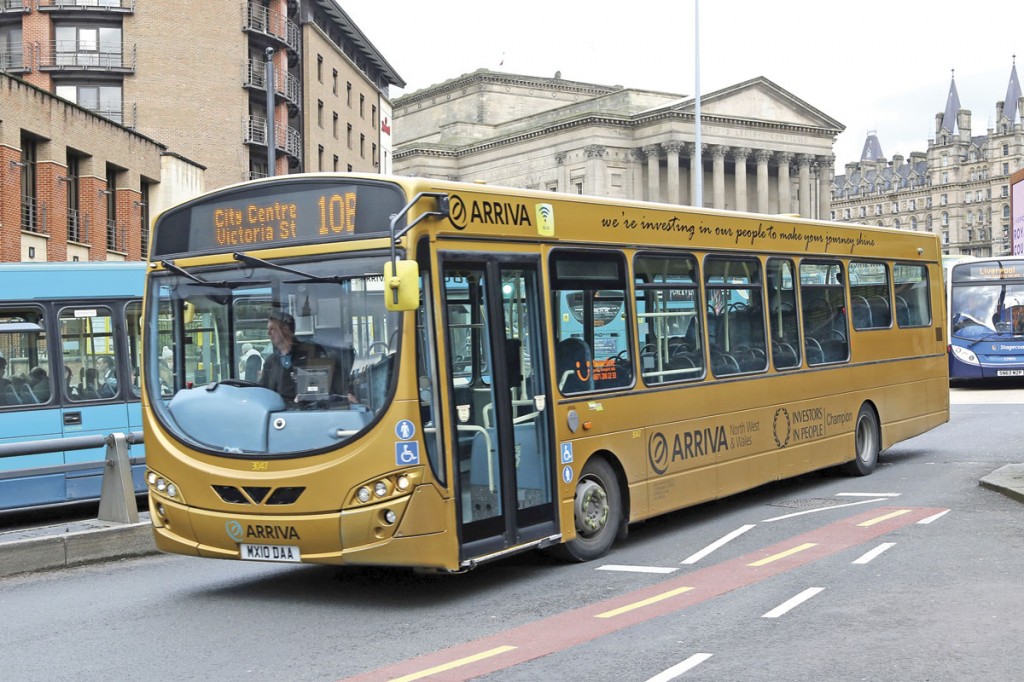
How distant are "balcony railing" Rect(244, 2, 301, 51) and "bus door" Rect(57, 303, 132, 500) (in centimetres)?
4662

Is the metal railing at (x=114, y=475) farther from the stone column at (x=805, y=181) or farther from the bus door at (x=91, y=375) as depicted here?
the stone column at (x=805, y=181)

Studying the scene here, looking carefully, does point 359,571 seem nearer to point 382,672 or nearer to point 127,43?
point 382,672

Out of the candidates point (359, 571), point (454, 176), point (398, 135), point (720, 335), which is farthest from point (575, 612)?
point (398, 135)

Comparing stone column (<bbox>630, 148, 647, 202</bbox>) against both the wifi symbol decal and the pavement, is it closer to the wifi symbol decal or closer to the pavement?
the pavement

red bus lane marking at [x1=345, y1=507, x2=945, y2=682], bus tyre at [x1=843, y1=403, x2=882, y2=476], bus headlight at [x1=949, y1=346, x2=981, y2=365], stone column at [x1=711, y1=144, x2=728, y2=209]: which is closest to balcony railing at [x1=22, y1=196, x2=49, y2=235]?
bus headlight at [x1=949, y1=346, x2=981, y2=365]

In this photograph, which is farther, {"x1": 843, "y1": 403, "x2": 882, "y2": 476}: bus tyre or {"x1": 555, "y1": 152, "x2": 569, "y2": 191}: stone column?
{"x1": 555, "y1": 152, "x2": 569, "y2": 191}: stone column

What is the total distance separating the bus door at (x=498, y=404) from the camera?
8.20 m

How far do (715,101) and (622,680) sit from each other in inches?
3609

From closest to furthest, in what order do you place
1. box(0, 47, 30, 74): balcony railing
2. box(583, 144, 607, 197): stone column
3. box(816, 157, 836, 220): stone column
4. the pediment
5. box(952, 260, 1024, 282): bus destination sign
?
box(952, 260, 1024, 282): bus destination sign < box(0, 47, 30, 74): balcony railing < box(583, 144, 607, 197): stone column < the pediment < box(816, 157, 836, 220): stone column

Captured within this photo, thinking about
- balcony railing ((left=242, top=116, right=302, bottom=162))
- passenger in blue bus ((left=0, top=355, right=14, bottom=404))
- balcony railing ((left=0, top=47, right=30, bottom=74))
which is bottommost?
passenger in blue bus ((left=0, top=355, right=14, bottom=404))

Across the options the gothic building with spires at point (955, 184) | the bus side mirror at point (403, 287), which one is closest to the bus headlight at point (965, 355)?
the bus side mirror at point (403, 287)

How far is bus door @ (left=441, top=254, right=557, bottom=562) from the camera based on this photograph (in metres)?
8.20

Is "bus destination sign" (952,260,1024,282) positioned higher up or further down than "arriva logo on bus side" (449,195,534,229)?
higher up

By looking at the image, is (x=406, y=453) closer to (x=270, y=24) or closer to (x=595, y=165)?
(x=270, y=24)
